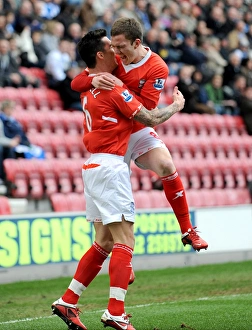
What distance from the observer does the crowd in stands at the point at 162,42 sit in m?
15.7

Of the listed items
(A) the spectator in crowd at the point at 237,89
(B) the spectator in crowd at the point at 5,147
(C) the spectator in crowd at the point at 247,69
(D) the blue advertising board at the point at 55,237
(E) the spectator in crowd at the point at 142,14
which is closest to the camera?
(D) the blue advertising board at the point at 55,237

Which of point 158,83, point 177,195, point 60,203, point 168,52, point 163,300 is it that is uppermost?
A: point 168,52

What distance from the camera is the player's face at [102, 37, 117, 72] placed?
676 centimetres

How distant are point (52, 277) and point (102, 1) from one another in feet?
31.8

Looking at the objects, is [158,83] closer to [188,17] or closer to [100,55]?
[100,55]

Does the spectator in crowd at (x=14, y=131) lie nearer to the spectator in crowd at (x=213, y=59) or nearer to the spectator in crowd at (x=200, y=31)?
the spectator in crowd at (x=213, y=59)

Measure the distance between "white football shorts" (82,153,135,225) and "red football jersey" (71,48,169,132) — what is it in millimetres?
565

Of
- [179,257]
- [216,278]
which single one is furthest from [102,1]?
[216,278]

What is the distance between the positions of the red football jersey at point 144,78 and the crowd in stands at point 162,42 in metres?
6.37

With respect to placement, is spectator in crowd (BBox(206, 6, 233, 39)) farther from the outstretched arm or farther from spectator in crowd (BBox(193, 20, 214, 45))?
the outstretched arm

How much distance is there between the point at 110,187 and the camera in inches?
264

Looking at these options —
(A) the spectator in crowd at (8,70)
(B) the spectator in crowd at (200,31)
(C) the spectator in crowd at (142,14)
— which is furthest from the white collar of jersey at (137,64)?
(B) the spectator in crowd at (200,31)

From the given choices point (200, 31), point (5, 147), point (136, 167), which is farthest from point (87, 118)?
point (200, 31)

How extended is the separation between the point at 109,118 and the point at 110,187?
551 mm
